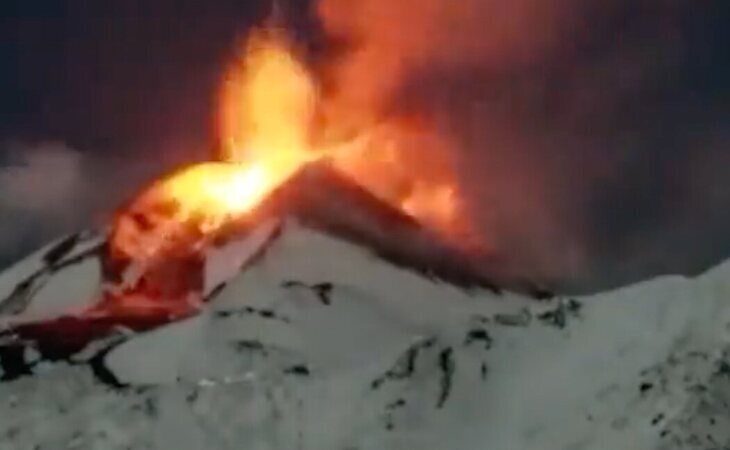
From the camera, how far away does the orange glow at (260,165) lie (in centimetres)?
860

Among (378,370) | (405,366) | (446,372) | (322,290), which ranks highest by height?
(322,290)

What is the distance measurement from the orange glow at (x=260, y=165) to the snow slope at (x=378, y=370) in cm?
26

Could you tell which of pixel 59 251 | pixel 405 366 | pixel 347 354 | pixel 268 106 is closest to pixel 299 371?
pixel 347 354

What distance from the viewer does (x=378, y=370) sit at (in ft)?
27.8

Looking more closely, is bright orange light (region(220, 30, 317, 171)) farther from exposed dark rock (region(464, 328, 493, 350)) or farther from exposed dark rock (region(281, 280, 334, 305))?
exposed dark rock (region(464, 328, 493, 350))

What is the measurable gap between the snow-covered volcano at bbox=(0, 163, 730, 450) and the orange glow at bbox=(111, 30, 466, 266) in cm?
16

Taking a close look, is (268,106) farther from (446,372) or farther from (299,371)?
(446,372)

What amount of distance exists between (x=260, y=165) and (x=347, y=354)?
146cm

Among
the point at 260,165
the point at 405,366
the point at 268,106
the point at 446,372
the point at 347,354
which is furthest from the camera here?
the point at 260,165

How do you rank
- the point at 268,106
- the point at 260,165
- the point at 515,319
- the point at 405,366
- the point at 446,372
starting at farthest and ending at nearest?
the point at 260,165, the point at 268,106, the point at 446,372, the point at 405,366, the point at 515,319

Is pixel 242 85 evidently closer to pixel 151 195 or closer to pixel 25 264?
pixel 151 195

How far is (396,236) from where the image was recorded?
9.70m

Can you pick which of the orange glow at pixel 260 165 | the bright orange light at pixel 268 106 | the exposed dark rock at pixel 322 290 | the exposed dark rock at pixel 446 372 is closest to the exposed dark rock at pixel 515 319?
the exposed dark rock at pixel 446 372

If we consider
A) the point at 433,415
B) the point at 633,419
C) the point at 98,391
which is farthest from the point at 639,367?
the point at 98,391
